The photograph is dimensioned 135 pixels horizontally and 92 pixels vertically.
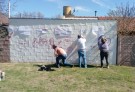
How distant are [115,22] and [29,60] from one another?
5145mm

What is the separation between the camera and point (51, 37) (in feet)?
54.9

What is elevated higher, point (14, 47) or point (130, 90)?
point (14, 47)

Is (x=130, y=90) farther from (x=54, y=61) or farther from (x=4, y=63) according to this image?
(x=4, y=63)

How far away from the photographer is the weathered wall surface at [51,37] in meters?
16.5

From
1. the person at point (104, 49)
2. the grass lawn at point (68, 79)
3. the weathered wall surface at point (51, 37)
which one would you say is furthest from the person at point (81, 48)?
the person at point (104, 49)

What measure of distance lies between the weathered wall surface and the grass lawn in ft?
3.49

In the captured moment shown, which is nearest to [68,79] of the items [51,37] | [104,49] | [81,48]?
[81,48]

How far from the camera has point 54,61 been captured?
16859mm

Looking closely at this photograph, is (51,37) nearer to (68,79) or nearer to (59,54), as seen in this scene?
(59,54)

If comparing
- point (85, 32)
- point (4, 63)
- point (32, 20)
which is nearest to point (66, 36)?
point (85, 32)

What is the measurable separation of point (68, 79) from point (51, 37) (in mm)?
4477

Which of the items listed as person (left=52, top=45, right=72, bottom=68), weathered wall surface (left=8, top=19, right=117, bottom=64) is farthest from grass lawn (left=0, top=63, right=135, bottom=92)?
weathered wall surface (left=8, top=19, right=117, bottom=64)

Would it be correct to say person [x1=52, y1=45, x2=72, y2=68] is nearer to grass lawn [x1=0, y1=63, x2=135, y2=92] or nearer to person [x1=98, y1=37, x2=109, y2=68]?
grass lawn [x1=0, y1=63, x2=135, y2=92]

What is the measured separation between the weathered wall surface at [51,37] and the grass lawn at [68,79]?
1.06 meters
